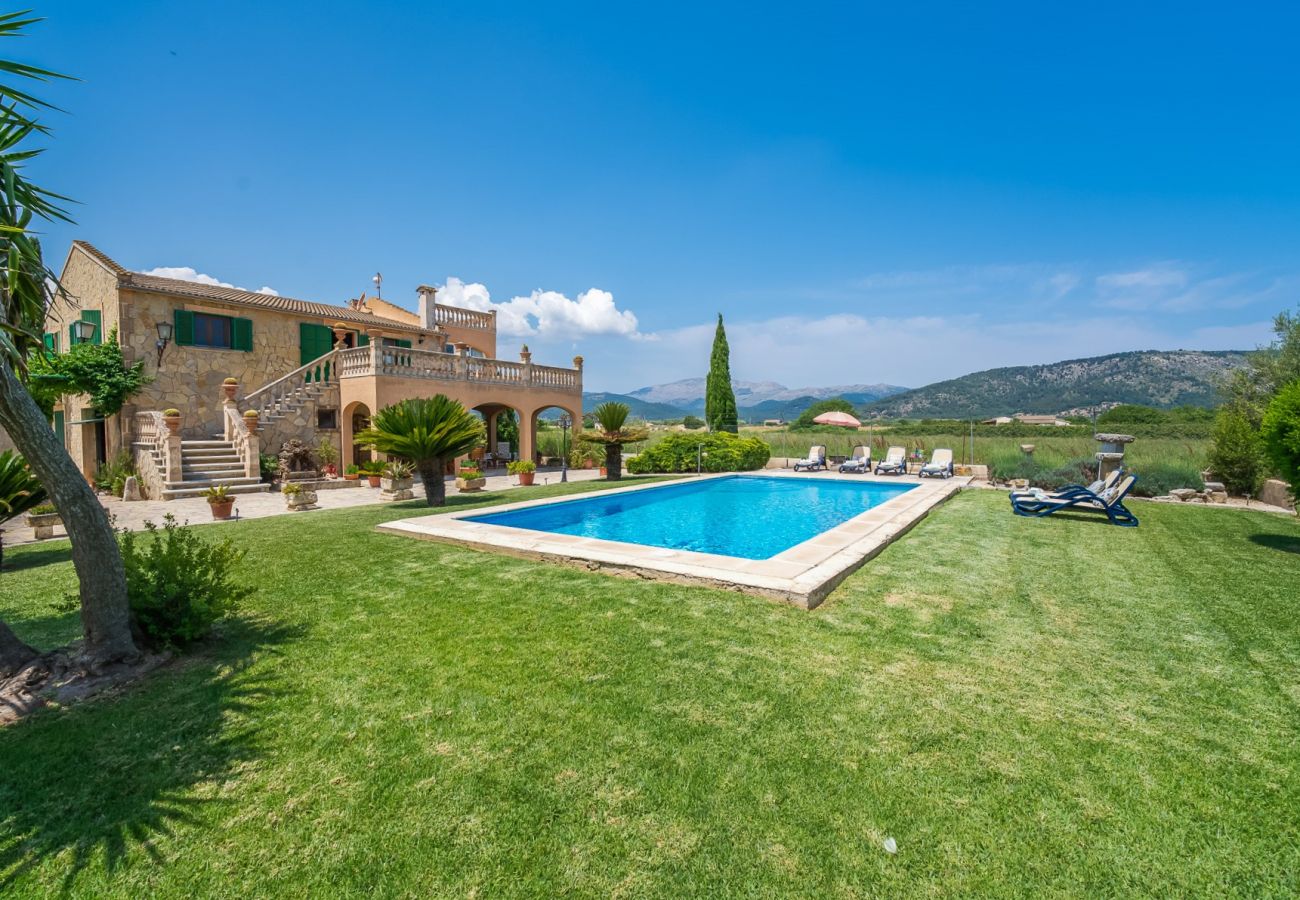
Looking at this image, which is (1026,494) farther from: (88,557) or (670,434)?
(88,557)

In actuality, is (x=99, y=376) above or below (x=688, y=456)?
above

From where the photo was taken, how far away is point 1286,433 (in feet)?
24.9

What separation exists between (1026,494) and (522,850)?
1229 cm

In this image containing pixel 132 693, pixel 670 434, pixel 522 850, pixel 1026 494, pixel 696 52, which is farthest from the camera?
pixel 670 434

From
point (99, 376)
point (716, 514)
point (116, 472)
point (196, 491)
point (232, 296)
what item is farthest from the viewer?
point (232, 296)

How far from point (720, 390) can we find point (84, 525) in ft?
89.0

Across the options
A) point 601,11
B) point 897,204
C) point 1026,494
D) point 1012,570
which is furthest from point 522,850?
point 897,204

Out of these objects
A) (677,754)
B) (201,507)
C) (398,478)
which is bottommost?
(677,754)

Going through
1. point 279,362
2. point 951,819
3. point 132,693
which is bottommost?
point 951,819

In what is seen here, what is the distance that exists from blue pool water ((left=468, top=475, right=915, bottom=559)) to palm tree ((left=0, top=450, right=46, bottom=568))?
547cm

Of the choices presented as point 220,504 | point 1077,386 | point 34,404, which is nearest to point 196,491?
point 220,504

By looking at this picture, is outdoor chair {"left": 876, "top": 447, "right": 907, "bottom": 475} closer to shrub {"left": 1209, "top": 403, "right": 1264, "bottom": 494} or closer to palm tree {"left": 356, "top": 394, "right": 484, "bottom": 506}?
shrub {"left": 1209, "top": 403, "right": 1264, "bottom": 494}

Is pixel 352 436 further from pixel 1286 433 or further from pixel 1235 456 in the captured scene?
pixel 1235 456

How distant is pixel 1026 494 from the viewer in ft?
36.9
